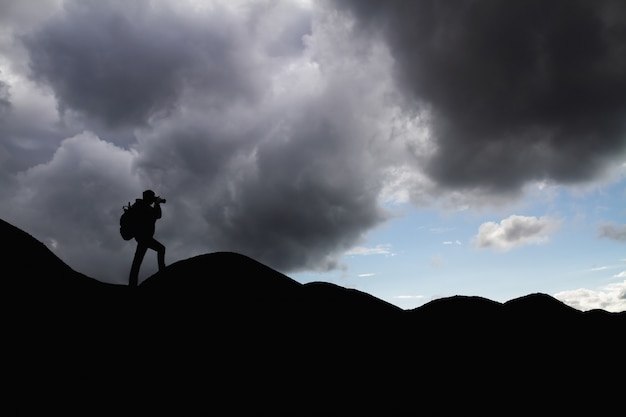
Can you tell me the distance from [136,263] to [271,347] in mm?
4890

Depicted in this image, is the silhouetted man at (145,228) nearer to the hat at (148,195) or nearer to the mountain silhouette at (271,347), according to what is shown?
the hat at (148,195)

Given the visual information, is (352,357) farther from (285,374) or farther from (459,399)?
(459,399)

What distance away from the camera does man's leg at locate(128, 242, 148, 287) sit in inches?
448

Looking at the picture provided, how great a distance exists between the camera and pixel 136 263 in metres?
11.5

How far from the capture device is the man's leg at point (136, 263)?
37.3ft

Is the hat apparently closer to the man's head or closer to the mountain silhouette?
the man's head

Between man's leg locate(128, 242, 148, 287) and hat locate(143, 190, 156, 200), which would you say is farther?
hat locate(143, 190, 156, 200)

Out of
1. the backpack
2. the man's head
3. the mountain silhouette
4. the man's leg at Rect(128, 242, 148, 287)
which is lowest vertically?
the mountain silhouette

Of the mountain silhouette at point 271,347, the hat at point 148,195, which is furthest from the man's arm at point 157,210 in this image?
the mountain silhouette at point 271,347

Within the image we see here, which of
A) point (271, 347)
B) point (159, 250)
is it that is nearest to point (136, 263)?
point (159, 250)

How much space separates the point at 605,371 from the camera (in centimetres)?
1161

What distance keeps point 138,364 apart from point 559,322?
41.8 feet

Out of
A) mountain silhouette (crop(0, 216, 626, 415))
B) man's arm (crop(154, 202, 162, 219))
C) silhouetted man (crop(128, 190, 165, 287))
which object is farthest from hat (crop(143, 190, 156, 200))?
mountain silhouette (crop(0, 216, 626, 415))

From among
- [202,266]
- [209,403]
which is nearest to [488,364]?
[209,403]
